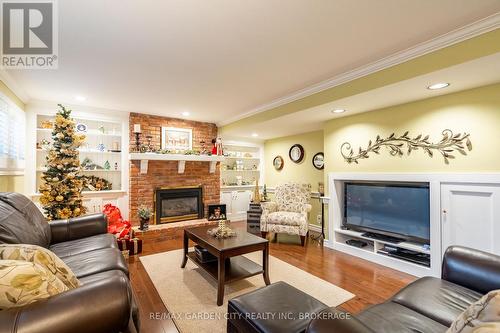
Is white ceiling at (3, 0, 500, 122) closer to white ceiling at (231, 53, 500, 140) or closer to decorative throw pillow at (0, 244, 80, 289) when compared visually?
white ceiling at (231, 53, 500, 140)

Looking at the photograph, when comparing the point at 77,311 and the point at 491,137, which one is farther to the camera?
the point at 491,137

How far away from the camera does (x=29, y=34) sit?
1.97m

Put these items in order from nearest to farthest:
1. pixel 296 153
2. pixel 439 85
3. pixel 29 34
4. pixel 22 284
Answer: pixel 22 284
pixel 29 34
pixel 439 85
pixel 296 153

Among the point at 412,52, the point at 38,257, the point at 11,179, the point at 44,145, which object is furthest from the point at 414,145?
the point at 44,145

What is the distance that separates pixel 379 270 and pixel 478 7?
2.79m

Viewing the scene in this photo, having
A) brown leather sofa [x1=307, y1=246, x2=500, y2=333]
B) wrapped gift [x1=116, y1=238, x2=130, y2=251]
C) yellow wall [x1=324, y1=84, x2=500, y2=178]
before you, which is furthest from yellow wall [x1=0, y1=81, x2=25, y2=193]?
yellow wall [x1=324, y1=84, x2=500, y2=178]

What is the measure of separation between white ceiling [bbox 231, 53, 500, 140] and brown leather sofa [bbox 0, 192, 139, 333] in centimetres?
286

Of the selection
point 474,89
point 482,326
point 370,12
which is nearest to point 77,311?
point 482,326

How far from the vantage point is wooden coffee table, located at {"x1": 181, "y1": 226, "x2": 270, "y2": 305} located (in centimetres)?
224

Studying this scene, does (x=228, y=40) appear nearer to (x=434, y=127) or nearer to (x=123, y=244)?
(x=434, y=127)

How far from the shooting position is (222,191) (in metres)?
5.81

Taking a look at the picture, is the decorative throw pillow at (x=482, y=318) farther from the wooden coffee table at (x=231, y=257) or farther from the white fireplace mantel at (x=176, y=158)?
the white fireplace mantel at (x=176, y=158)

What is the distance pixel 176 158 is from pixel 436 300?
14.2ft

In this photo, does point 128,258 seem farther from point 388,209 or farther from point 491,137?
point 491,137
